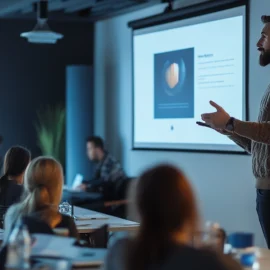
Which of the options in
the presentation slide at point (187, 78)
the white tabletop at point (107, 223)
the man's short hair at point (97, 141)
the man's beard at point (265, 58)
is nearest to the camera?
the man's beard at point (265, 58)

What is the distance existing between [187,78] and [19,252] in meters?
5.60

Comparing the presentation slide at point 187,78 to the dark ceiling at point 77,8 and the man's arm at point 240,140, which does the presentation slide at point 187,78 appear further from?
the man's arm at point 240,140

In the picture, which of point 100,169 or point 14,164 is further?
point 100,169

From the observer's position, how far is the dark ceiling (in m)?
8.90

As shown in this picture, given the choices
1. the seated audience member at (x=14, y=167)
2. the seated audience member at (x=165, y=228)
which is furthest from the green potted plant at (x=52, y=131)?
the seated audience member at (x=165, y=228)

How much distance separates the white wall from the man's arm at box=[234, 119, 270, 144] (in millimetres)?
2260

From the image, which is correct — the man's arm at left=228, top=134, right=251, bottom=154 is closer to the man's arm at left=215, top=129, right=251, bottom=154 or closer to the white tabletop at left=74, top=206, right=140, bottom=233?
the man's arm at left=215, top=129, right=251, bottom=154

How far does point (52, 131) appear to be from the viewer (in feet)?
33.2

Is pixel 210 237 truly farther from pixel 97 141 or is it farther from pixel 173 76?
pixel 97 141

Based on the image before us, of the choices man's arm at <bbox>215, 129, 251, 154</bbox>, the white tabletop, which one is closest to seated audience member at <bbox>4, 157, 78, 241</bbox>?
the white tabletop

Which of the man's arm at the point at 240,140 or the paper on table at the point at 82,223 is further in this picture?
the paper on table at the point at 82,223

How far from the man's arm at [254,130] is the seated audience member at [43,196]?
3.64 ft

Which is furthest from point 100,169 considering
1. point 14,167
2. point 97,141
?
point 14,167

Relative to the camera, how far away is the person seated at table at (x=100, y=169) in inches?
348
